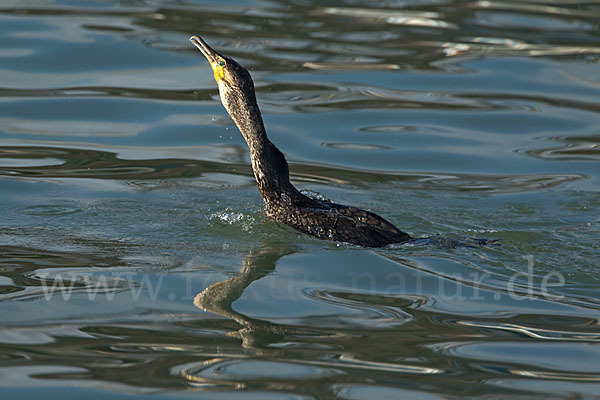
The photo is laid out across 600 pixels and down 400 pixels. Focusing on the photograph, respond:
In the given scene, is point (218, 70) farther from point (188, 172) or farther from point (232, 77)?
point (188, 172)

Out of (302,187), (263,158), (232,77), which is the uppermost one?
(232,77)

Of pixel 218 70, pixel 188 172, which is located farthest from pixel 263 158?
pixel 188 172

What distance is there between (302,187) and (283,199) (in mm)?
1974

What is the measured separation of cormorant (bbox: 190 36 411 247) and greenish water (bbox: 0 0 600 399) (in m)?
0.13

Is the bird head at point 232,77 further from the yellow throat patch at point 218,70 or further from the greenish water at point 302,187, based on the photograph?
the greenish water at point 302,187

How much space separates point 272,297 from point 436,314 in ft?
3.42

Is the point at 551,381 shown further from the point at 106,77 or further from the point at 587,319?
the point at 106,77

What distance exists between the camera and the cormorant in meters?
6.72

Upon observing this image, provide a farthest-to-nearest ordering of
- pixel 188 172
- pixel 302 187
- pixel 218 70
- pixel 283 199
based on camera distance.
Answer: pixel 188 172 → pixel 302 187 → pixel 218 70 → pixel 283 199

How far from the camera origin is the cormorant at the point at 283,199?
6719mm

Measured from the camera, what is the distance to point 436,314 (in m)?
5.70

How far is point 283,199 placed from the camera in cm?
691

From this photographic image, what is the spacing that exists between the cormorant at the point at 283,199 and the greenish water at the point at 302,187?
0.13 meters

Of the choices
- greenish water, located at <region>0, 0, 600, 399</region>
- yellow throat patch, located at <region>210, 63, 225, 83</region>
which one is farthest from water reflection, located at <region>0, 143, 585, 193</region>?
yellow throat patch, located at <region>210, 63, 225, 83</region>
